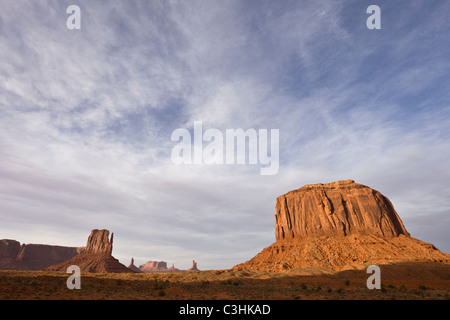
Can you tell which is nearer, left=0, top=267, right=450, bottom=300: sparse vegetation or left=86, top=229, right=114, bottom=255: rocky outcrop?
left=0, top=267, right=450, bottom=300: sparse vegetation

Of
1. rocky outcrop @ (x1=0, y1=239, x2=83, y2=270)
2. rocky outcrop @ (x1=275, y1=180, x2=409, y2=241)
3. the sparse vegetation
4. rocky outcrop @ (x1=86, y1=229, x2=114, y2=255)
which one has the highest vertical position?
rocky outcrop @ (x1=275, y1=180, x2=409, y2=241)

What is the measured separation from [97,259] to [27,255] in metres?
72.9

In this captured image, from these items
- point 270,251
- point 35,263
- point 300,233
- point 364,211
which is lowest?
point 35,263

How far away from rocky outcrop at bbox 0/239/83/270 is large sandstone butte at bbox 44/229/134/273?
43.9 m

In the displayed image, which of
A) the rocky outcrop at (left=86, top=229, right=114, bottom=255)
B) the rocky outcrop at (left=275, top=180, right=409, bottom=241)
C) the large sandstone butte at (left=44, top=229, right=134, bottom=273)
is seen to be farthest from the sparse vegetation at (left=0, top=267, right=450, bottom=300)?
the rocky outcrop at (left=86, top=229, right=114, bottom=255)

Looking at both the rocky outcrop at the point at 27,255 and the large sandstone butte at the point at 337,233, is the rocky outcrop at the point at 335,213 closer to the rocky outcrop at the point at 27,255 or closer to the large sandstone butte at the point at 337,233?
the large sandstone butte at the point at 337,233

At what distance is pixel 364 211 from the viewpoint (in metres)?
86.6

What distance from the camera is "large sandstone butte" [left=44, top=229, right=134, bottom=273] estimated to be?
11570cm

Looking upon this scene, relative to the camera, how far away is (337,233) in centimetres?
8331

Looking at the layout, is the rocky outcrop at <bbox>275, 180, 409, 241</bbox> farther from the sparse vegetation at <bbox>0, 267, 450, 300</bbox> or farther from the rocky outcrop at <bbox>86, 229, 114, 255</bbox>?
the rocky outcrop at <bbox>86, 229, 114, 255</bbox>

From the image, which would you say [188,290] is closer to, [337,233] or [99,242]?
[337,233]
